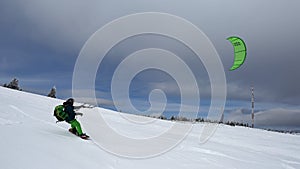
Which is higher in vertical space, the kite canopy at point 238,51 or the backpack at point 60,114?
the kite canopy at point 238,51

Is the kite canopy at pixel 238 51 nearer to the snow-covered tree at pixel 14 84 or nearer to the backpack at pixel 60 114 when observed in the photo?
the backpack at pixel 60 114

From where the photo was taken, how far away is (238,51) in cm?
1415

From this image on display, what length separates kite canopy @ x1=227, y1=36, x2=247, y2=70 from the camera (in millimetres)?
13820

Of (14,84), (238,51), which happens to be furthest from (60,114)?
(14,84)

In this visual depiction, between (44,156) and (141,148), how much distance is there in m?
3.02

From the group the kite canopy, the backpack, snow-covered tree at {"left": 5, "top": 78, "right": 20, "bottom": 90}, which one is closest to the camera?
the backpack

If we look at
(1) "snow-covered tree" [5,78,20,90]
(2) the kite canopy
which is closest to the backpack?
(2) the kite canopy

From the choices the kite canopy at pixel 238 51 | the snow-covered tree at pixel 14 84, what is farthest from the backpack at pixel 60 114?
the snow-covered tree at pixel 14 84

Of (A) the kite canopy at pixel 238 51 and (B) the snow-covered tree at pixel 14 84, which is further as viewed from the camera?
(B) the snow-covered tree at pixel 14 84

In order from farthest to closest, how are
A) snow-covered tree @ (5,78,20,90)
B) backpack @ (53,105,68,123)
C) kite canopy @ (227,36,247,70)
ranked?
snow-covered tree @ (5,78,20,90), kite canopy @ (227,36,247,70), backpack @ (53,105,68,123)

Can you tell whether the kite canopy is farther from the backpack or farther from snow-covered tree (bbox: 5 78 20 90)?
snow-covered tree (bbox: 5 78 20 90)

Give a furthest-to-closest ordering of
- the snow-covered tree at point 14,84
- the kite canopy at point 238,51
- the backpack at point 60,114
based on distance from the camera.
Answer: the snow-covered tree at point 14,84, the kite canopy at point 238,51, the backpack at point 60,114

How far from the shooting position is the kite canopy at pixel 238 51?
13.8 metres

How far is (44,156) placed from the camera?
415cm
